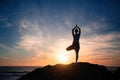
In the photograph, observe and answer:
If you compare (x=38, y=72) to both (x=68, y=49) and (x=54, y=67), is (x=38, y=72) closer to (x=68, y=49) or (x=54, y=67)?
(x=54, y=67)

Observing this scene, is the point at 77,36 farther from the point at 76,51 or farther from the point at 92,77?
the point at 92,77

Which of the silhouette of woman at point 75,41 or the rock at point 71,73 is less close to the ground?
the silhouette of woman at point 75,41

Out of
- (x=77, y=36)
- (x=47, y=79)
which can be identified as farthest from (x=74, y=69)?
(x=77, y=36)

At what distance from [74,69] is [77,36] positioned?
304cm

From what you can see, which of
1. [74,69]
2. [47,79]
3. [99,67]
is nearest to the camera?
[47,79]

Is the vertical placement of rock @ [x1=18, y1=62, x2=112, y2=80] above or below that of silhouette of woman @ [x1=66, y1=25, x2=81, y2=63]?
below

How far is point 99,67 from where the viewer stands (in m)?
13.0

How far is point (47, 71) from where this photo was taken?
11930 mm

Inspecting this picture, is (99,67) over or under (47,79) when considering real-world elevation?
over

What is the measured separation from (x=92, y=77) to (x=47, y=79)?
3.30 meters

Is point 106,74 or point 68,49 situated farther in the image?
point 68,49

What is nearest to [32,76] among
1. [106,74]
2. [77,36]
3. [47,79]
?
[47,79]

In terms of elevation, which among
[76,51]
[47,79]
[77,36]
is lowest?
[47,79]

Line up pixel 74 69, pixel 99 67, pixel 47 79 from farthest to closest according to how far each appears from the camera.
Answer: pixel 99 67, pixel 74 69, pixel 47 79
